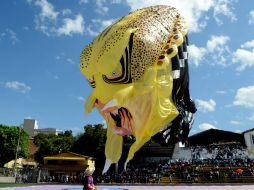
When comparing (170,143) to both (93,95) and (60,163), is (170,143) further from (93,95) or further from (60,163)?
(60,163)

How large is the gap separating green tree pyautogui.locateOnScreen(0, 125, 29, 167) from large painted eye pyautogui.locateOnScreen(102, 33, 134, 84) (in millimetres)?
42224

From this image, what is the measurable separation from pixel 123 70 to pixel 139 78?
0.48 metres

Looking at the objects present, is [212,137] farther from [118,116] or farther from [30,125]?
[30,125]

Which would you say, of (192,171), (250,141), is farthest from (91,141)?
(250,141)

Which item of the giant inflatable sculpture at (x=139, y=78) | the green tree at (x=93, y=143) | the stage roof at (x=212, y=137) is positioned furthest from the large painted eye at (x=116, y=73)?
the stage roof at (x=212, y=137)

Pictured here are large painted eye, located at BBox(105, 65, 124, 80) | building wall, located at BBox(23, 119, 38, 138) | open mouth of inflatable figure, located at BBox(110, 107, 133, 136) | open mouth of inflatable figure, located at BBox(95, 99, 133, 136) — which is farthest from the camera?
building wall, located at BBox(23, 119, 38, 138)

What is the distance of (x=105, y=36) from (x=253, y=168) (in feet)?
90.2

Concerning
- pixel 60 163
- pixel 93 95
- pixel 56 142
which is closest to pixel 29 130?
pixel 56 142

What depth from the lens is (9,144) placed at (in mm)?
49125

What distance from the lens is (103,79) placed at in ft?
29.1

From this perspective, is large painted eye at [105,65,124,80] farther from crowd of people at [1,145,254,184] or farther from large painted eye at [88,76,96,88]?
crowd of people at [1,145,254,184]

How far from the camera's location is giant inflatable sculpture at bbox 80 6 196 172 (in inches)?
326

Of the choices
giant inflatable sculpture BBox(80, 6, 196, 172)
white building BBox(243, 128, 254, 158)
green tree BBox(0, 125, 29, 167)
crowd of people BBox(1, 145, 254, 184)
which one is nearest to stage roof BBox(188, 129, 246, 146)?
white building BBox(243, 128, 254, 158)

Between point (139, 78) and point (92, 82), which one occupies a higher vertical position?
point (92, 82)
